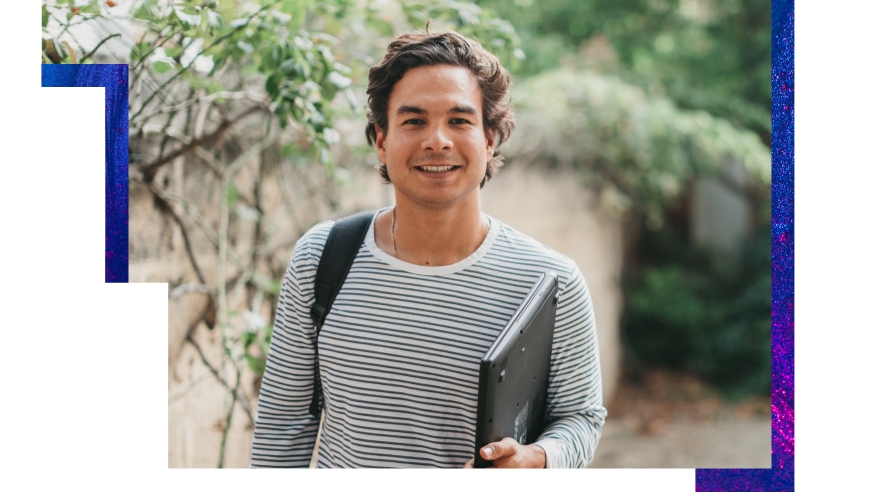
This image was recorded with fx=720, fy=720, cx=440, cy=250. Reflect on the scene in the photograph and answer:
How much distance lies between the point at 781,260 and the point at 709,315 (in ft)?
11.3

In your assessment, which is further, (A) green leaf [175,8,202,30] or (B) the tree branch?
(B) the tree branch

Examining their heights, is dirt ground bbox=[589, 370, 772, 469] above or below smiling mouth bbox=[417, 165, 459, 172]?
below

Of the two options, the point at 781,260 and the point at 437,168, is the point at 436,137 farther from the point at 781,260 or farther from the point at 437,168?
the point at 781,260

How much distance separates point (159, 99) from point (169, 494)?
91cm

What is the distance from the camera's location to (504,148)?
1660 mm

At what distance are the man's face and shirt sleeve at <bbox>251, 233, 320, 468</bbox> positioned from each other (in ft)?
0.80

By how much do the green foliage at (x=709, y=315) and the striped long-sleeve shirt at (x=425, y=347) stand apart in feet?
11.5

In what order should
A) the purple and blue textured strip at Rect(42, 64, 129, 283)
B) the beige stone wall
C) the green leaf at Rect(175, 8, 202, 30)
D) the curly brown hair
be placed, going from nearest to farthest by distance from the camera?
the curly brown hair
the green leaf at Rect(175, 8, 202, 30)
the purple and blue textured strip at Rect(42, 64, 129, 283)
the beige stone wall

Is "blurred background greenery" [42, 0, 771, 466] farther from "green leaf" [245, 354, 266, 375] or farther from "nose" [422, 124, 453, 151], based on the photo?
"nose" [422, 124, 453, 151]

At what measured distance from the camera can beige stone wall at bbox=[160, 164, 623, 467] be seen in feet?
6.04

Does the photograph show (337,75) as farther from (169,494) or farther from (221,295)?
(169,494)

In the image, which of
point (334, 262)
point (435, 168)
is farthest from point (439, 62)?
point (334, 262)

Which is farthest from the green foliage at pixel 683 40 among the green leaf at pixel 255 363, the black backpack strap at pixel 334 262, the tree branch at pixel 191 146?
the black backpack strap at pixel 334 262

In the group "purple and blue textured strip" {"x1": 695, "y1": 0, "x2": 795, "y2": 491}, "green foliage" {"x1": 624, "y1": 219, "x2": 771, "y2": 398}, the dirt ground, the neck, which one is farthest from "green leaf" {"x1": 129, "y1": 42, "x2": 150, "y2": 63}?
"green foliage" {"x1": 624, "y1": 219, "x2": 771, "y2": 398}
